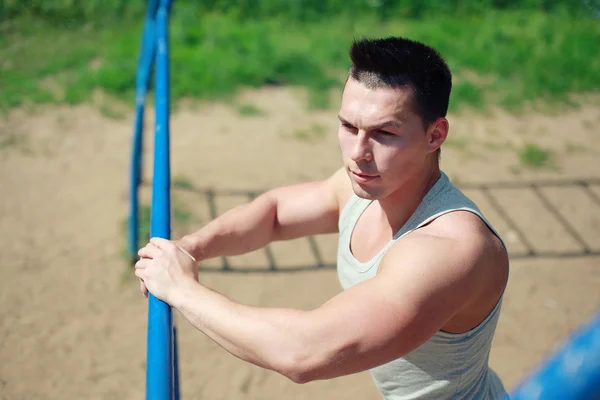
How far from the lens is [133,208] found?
3.45 m

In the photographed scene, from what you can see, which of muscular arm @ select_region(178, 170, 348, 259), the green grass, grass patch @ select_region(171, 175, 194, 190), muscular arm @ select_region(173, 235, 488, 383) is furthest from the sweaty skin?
the green grass

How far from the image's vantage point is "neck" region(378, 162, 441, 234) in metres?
1.57

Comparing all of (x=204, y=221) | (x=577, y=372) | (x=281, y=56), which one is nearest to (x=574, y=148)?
(x=281, y=56)

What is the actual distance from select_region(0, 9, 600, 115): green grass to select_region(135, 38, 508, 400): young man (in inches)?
142

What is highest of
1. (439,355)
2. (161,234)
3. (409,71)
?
(409,71)

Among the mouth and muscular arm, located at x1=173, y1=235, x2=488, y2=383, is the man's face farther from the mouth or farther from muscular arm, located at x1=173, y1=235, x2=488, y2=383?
muscular arm, located at x1=173, y1=235, x2=488, y2=383

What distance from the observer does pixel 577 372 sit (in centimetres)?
41

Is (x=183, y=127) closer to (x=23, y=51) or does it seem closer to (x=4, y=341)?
(x=23, y=51)

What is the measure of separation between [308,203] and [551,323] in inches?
81.8

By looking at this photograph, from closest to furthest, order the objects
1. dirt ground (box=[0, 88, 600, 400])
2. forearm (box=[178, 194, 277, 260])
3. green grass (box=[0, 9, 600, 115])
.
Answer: forearm (box=[178, 194, 277, 260]) → dirt ground (box=[0, 88, 600, 400]) → green grass (box=[0, 9, 600, 115])

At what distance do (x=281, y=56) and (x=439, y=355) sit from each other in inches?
182

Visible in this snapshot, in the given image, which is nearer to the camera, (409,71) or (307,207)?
(409,71)

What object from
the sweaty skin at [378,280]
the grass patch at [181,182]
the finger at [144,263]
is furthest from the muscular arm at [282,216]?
the grass patch at [181,182]

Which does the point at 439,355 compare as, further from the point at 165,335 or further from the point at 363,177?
the point at 165,335
